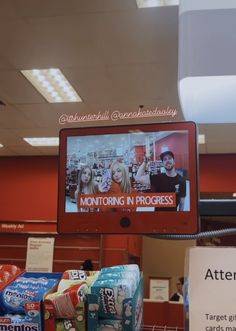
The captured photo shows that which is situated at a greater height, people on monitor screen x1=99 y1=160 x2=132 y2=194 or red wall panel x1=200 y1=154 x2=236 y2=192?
red wall panel x1=200 y1=154 x2=236 y2=192

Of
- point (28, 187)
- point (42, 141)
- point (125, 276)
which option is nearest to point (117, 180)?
point (125, 276)

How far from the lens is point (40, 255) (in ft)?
22.4

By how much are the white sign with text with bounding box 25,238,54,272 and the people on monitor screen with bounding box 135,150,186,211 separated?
6.30 meters

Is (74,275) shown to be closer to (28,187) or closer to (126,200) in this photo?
(126,200)

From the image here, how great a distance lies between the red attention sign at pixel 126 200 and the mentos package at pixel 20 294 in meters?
0.17

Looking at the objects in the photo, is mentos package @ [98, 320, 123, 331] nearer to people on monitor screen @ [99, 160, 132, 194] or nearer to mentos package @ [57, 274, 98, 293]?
mentos package @ [57, 274, 98, 293]

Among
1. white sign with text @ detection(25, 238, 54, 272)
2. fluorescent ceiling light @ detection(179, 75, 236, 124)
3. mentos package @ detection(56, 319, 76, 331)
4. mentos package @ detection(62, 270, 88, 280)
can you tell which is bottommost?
white sign with text @ detection(25, 238, 54, 272)

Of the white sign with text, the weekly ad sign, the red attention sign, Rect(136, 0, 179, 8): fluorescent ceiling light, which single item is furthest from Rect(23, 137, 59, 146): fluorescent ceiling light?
the weekly ad sign

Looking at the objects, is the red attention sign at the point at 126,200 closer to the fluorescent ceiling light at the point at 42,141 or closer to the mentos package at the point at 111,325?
the mentos package at the point at 111,325

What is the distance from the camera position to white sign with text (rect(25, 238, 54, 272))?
6.80 m

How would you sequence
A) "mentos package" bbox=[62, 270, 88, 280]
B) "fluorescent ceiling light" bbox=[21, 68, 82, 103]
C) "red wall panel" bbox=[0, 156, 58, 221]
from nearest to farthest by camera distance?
"mentos package" bbox=[62, 270, 88, 280], "fluorescent ceiling light" bbox=[21, 68, 82, 103], "red wall panel" bbox=[0, 156, 58, 221]

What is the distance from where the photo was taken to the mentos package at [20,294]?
0.79m

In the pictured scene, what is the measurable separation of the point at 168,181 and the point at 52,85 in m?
4.06

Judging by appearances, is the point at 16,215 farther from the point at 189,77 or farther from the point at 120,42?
the point at 189,77
